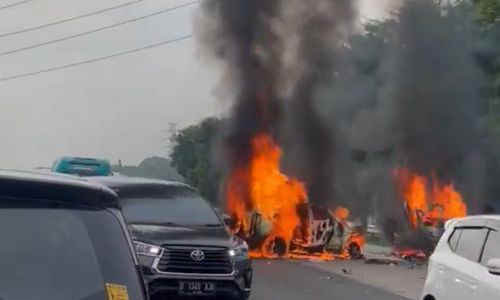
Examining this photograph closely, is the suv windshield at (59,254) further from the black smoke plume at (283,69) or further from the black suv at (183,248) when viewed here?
the black smoke plume at (283,69)

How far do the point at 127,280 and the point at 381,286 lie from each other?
58.3 feet

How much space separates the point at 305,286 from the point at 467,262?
1067cm

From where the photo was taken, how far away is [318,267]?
26.5 m

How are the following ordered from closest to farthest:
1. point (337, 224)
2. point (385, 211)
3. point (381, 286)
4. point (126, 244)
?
point (126, 244) → point (381, 286) → point (337, 224) → point (385, 211)

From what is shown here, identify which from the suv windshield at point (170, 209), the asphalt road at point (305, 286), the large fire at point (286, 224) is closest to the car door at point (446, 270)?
the suv windshield at point (170, 209)

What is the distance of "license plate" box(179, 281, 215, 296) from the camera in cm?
1266

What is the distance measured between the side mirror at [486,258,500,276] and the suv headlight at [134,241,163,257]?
4805 mm

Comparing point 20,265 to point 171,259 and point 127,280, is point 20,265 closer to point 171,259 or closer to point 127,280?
point 127,280

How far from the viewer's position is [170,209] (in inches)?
530

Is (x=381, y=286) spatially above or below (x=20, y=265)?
below

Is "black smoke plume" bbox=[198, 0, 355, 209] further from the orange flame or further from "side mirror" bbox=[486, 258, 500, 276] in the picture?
"side mirror" bbox=[486, 258, 500, 276]

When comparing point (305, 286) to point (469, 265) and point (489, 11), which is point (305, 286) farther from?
point (489, 11)

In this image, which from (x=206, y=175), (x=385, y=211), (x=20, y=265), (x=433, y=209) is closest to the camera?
(x=20, y=265)

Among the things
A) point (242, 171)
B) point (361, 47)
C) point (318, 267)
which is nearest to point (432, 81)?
point (361, 47)
